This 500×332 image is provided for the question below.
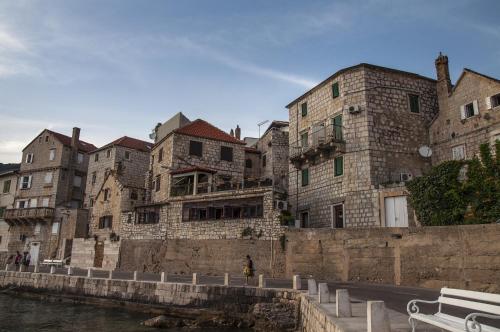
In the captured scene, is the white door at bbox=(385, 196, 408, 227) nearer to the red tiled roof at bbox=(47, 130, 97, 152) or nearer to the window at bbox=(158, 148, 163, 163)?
the window at bbox=(158, 148, 163, 163)

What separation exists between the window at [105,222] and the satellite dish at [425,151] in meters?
27.0

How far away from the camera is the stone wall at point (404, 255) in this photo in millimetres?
15953

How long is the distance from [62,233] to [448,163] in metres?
36.7

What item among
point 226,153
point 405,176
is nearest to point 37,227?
point 226,153

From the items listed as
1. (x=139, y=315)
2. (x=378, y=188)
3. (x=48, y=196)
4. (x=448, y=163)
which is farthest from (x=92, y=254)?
(x=448, y=163)

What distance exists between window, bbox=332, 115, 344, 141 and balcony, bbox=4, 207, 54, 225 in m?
31.9

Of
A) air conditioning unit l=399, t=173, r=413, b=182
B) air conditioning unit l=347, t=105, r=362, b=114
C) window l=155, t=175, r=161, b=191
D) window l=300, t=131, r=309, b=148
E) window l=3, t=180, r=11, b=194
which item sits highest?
air conditioning unit l=347, t=105, r=362, b=114

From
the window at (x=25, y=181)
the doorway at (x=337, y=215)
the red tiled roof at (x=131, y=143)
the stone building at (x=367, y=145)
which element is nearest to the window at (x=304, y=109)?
the stone building at (x=367, y=145)

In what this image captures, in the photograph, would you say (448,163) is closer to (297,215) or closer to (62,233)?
(297,215)

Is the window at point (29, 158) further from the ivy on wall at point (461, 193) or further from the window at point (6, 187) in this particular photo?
the ivy on wall at point (461, 193)

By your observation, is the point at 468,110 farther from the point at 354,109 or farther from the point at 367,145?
the point at 354,109

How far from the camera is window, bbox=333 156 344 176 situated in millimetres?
25337

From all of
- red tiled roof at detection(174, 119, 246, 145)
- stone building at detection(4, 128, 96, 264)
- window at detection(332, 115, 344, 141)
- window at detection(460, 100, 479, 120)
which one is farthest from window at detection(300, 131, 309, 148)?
stone building at detection(4, 128, 96, 264)

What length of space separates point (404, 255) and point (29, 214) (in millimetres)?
39571
